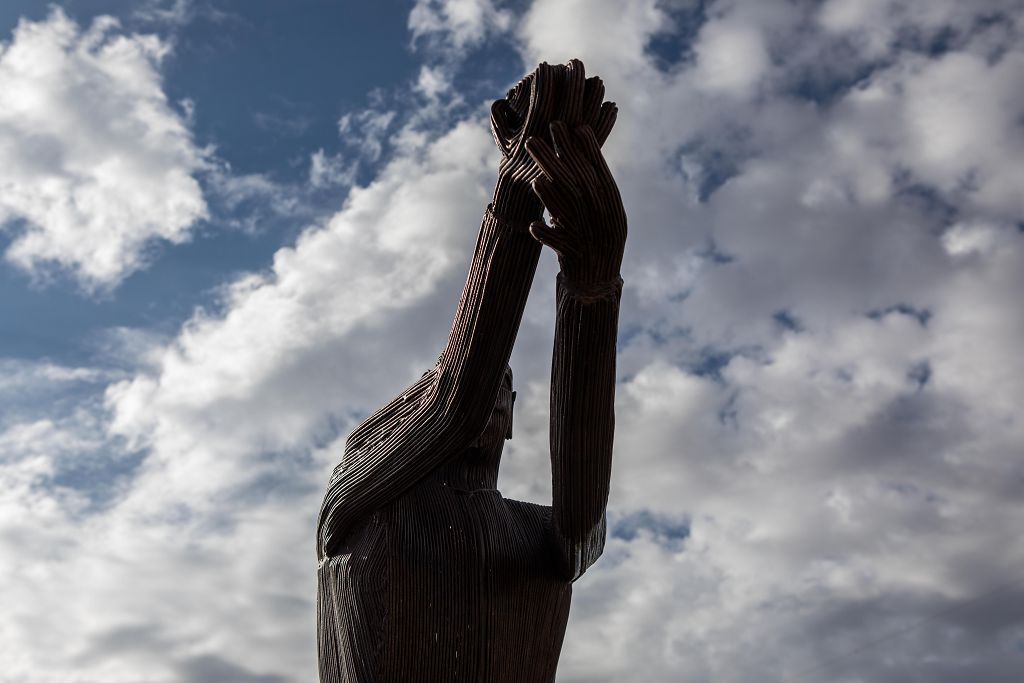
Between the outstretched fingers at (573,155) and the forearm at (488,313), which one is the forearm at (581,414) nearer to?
the forearm at (488,313)

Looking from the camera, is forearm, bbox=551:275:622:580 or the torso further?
the torso

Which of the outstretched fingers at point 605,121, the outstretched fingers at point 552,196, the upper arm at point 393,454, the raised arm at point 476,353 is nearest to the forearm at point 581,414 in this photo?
the raised arm at point 476,353

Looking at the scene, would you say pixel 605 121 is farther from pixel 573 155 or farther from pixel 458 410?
pixel 458 410

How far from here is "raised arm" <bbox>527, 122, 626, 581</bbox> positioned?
5.53 metres

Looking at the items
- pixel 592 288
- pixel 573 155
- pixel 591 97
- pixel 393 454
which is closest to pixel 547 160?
pixel 573 155

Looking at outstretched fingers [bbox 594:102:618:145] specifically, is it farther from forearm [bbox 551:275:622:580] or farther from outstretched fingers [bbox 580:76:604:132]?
forearm [bbox 551:275:622:580]

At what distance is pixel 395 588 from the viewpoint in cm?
636

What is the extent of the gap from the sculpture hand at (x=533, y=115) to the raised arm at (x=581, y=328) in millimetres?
178

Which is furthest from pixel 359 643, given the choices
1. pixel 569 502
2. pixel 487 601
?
pixel 569 502

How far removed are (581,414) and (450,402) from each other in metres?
0.83

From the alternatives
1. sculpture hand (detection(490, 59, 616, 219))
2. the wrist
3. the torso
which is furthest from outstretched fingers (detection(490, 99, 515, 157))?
the torso

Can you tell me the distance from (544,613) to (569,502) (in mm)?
791

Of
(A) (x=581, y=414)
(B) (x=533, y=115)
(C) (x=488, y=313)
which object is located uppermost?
(B) (x=533, y=115)

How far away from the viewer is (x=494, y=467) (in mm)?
7086
